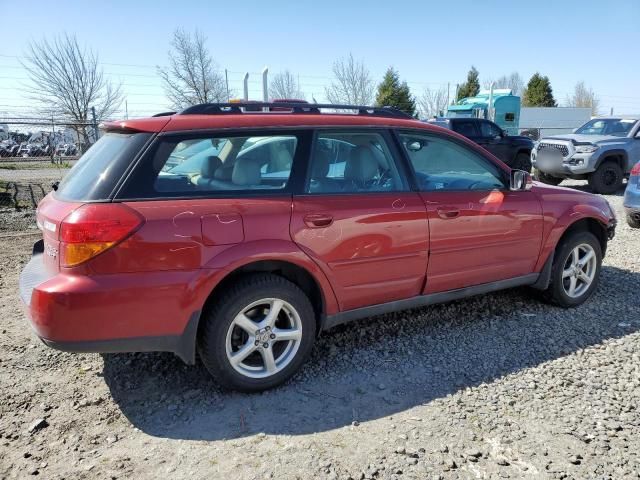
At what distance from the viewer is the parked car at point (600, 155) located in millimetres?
11281

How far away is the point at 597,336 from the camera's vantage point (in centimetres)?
376

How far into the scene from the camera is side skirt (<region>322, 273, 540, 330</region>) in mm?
3232

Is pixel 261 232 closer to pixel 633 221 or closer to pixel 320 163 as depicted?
pixel 320 163

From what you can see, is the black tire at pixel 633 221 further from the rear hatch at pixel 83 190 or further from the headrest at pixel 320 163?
the rear hatch at pixel 83 190

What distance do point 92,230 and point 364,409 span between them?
1.77m

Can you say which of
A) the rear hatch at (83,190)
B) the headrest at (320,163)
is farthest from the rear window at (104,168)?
the headrest at (320,163)

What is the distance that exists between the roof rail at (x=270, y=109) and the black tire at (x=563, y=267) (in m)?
1.84

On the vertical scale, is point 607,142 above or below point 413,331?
above

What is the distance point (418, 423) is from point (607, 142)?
11.1 metres

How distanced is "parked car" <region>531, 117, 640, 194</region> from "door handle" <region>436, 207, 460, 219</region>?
935cm

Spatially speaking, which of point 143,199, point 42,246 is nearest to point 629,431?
point 143,199

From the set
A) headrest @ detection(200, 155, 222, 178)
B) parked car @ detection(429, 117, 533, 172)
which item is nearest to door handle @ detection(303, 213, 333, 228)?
headrest @ detection(200, 155, 222, 178)

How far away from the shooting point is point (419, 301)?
3549 millimetres

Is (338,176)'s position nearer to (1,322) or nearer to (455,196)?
(455,196)
